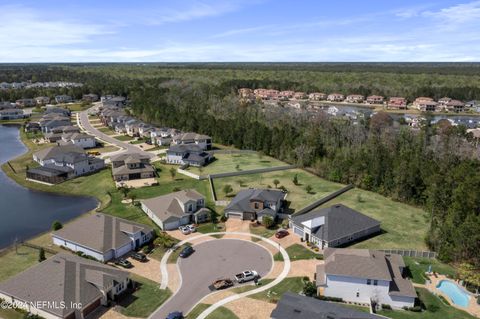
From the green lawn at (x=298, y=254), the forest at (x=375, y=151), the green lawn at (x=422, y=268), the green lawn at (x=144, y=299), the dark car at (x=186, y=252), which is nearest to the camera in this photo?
the green lawn at (x=144, y=299)

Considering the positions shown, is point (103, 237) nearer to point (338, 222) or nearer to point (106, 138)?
point (338, 222)

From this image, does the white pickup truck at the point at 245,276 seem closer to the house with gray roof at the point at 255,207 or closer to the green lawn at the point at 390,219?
the house with gray roof at the point at 255,207

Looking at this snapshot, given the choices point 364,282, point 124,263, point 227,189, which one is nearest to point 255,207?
point 227,189

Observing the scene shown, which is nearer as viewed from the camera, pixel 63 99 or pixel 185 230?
pixel 185 230

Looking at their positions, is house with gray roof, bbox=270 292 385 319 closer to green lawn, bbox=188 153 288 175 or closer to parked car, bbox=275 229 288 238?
parked car, bbox=275 229 288 238

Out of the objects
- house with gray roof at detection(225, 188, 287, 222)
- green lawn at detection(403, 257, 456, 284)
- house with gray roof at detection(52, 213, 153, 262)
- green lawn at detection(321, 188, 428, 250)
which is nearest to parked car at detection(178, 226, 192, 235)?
house with gray roof at detection(52, 213, 153, 262)

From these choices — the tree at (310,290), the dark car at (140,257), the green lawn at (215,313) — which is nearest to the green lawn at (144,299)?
the green lawn at (215,313)
